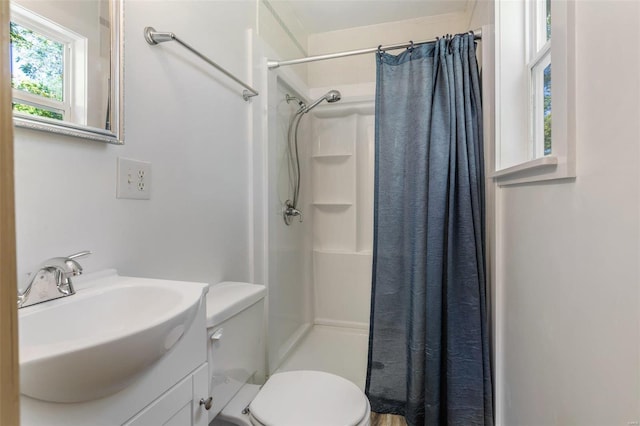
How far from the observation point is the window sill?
766 mm

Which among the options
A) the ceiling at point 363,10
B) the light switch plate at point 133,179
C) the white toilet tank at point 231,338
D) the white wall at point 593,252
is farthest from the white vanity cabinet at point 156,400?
the ceiling at point 363,10

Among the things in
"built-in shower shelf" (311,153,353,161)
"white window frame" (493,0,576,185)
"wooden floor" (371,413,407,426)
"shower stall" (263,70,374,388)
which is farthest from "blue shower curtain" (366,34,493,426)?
"built-in shower shelf" (311,153,353,161)

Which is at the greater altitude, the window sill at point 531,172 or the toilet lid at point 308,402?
the window sill at point 531,172

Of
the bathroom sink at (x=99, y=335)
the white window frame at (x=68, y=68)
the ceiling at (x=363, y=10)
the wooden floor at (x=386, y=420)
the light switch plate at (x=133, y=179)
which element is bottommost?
the wooden floor at (x=386, y=420)

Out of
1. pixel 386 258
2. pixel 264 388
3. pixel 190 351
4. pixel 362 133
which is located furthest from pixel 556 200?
pixel 362 133

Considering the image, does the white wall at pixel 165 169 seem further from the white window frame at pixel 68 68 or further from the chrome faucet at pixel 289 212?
the chrome faucet at pixel 289 212

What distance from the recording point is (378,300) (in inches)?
62.6

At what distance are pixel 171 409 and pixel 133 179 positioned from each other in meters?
0.66

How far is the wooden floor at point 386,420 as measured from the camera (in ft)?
4.95

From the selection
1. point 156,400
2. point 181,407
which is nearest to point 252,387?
point 181,407

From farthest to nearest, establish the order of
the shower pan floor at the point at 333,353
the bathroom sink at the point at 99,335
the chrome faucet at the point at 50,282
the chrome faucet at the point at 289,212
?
the chrome faucet at the point at 289,212 < the shower pan floor at the point at 333,353 < the chrome faucet at the point at 50,282 < the bathroom sink at the point at 99,335

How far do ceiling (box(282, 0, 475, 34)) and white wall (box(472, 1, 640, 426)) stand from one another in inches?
67.7

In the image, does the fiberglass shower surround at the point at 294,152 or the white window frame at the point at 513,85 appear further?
the fiberglass shower surround at the point at 294,152

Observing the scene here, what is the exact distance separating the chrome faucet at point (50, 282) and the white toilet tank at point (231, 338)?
351mm
